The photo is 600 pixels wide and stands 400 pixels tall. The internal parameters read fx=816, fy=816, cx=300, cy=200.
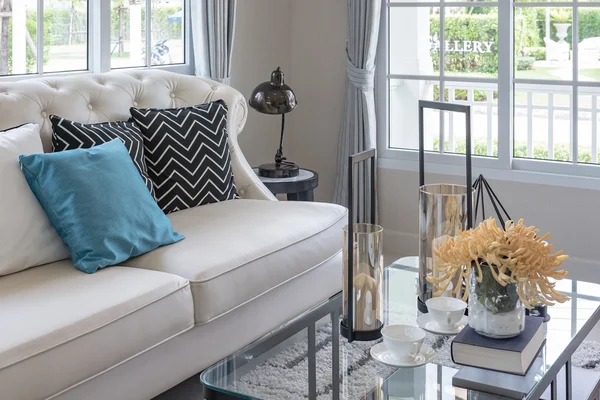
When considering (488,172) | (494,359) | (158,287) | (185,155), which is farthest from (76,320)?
(488,172)

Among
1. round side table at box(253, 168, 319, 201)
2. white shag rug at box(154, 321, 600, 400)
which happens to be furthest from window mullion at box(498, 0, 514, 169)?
white shag rug at box(154, 321, 600, 400)

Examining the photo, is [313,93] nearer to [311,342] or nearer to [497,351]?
[311,342]

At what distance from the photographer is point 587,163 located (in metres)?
4.26

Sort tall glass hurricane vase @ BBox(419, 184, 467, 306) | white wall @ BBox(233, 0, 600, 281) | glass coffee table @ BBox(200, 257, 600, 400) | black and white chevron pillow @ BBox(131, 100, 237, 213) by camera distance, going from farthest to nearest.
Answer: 1. white wall @ BBox(233, 0, 600, 281)
2. black and white chevron pillow @ BBox(131, 100, 237, 213)
3. tall glass hurricane vase @ BBox(419, 184, 467, 306)
4. glass coffee table @ BBox(200, 257, 600, 400)

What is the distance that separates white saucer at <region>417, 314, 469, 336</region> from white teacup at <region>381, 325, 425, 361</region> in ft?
0.49

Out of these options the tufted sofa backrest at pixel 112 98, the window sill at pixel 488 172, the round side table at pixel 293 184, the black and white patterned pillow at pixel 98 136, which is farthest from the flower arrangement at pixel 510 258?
the window sill at pixel 488 172

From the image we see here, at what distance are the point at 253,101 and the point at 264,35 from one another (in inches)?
38.0

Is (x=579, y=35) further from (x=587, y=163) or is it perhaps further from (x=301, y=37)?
(x=301, y=37)

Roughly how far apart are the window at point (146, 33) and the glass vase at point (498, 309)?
8.49ft

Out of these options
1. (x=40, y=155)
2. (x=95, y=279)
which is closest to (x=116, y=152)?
(x=40, y=155)

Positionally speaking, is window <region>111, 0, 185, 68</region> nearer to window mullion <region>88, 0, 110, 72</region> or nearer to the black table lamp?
window mullion <region>88, 0, 110, 72</region>

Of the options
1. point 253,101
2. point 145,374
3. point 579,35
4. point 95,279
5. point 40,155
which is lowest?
point 145,374

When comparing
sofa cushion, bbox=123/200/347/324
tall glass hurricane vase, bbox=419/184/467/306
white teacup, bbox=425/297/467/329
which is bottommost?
white teacup, bbox=425/297/467/329

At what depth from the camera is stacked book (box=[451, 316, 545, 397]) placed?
78.2 inches
